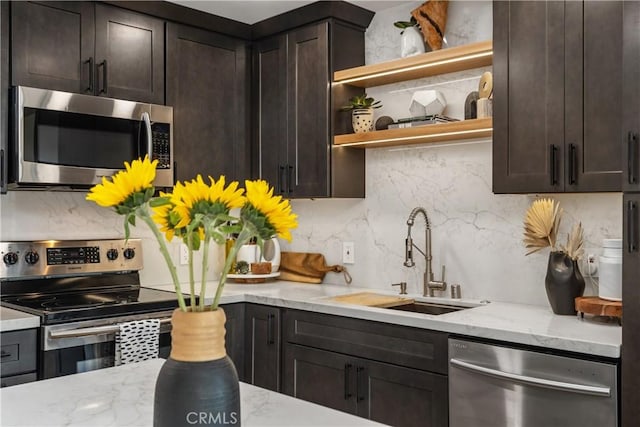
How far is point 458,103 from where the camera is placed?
308 centimetres

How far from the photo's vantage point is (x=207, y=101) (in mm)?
3506

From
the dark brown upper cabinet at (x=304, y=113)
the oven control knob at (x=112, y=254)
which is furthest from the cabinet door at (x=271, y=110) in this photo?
the oven control knob at (x=112, y=254)

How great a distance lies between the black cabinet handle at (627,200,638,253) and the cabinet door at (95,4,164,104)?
2275mm

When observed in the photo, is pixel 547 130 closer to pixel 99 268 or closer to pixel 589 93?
pixel 589 93

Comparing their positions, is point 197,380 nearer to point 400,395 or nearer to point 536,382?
point 536,382

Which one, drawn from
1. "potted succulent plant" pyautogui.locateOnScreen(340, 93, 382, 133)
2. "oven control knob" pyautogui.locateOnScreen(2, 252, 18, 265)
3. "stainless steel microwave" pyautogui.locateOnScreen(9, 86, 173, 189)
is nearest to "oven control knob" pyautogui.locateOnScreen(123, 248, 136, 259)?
"stainless steel microwave" pyautogui.locateOnScreen(9, 86, 173, 189)

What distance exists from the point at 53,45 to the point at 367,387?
2058 mm

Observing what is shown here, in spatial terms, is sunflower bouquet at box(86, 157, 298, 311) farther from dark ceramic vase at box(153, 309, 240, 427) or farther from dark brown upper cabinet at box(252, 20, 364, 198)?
dark brown upper cabinet at box(252, 20, 364, 198)

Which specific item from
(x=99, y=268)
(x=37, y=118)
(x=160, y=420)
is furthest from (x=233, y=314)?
(x=160, y=420)

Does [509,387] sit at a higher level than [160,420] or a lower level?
lower

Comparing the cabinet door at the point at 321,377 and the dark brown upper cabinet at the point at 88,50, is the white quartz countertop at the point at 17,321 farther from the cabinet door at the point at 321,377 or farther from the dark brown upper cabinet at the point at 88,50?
the cabinet door at the point at 321,377

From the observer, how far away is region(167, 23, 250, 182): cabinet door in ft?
11.0

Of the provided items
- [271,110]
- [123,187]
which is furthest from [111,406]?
[271,110]

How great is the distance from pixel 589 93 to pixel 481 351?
102cm
